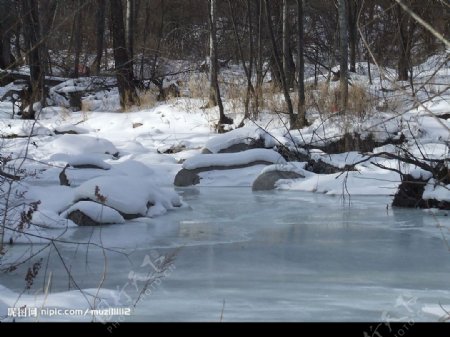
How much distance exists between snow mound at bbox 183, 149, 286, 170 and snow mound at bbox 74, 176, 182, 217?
117 inches

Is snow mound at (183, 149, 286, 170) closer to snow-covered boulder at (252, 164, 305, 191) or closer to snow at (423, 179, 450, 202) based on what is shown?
snow-covered boulder at (252, 164, 305, 191)

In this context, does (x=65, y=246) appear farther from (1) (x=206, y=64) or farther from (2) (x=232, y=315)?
(1) (x=206, y=64)

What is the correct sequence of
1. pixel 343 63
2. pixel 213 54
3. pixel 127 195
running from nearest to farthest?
1. pixel 127 195
2. pixel 343 63
3. pixel 213 54

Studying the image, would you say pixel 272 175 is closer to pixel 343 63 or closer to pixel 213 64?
pixel 343 63

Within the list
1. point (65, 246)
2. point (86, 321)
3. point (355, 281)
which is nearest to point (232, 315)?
point (86, 321)

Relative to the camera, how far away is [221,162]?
36.6ft

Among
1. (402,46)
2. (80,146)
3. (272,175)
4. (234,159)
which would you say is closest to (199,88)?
(80,146)

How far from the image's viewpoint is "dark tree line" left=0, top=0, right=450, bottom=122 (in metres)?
15.3

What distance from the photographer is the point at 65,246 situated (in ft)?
19.5

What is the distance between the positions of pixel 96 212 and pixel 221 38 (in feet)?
60.4

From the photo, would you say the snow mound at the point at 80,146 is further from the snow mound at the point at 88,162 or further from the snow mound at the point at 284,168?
the snow mound at the point at 284,168

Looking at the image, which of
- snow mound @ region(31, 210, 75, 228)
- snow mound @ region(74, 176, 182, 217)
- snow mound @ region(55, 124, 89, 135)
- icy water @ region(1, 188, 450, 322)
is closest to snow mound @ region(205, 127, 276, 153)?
icy water @ region(1, 188, 450, 322)

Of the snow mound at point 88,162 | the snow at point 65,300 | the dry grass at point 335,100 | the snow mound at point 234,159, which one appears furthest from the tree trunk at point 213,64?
Answer: the snow at point 65,300
